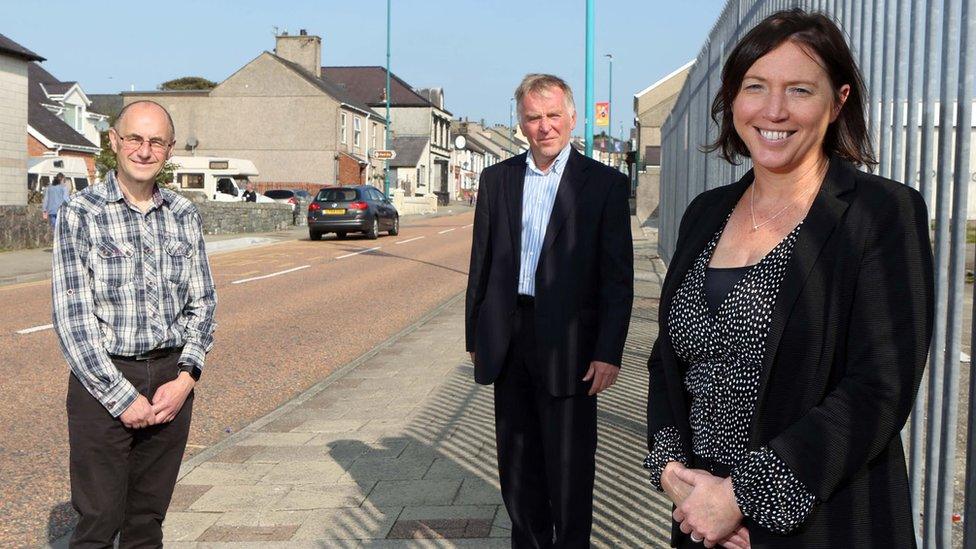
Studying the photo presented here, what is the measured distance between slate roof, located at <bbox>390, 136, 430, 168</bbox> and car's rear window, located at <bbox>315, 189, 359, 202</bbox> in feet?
137

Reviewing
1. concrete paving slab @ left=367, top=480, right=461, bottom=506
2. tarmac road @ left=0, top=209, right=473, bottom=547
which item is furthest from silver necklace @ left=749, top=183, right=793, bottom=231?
tarmac road @ left=0, top=209, right=473, bottom=547

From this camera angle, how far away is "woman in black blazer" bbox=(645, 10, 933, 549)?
1.87 metres

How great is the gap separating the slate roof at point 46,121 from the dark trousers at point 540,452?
44723mm

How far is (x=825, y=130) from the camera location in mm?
2164

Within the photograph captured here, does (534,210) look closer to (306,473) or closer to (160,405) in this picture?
(160,405)

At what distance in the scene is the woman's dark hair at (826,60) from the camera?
2121mm

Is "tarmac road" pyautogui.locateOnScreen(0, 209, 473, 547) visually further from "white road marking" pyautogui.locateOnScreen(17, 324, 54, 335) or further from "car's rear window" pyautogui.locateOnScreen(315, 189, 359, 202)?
"car's rear window" pyautogui.locateOnScreen(315, 189, 359, 202)

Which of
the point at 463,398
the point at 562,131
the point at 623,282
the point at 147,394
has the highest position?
the point at 562,131

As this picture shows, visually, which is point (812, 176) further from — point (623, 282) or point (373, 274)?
point (373, 274)

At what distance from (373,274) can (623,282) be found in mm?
15258

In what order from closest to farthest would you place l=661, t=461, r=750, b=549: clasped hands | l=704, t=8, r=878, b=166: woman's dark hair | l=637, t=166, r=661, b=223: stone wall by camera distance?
l=661, t=461, r=750, b=549: clasped hands, l=704, t=8, r=878, b=166: woman's dark hair, l=637, t=166, r=661, b=223: stone wall

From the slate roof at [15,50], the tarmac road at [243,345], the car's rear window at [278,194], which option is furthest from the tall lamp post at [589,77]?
the car's rear window at [278,194]

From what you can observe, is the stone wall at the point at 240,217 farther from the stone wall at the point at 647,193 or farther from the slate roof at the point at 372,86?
the slate roof at the point at 372,86

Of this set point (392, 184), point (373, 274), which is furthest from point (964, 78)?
point (392, 184)
